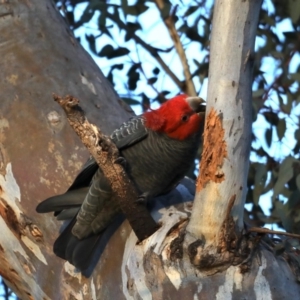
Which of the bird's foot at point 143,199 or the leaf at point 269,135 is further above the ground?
the bird's foot at point 143,199

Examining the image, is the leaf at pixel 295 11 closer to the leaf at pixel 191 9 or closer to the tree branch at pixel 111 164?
the leaf at pixel 191 9

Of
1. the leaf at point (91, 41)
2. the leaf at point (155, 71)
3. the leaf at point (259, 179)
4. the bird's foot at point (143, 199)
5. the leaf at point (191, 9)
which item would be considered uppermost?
the leaf at point (91, 41)

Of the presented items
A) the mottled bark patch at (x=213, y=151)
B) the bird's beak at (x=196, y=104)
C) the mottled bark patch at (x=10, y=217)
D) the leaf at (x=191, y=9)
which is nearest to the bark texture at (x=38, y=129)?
the mottled bark patch at (x=10, y=217)

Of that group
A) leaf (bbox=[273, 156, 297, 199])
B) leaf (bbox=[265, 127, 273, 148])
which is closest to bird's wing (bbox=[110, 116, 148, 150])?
leaf (bbox=[273, 156, 297, 199])

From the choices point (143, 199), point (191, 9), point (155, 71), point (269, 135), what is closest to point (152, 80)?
point (155, 71)

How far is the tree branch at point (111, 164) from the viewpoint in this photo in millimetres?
1645

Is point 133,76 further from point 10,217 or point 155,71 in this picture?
point 10,217

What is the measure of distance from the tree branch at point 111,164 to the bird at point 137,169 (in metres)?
0.15

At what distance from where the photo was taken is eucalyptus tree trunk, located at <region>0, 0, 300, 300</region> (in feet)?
5.24

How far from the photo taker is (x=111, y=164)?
5.63 ft

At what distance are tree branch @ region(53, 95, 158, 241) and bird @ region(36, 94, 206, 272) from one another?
15 centimetres

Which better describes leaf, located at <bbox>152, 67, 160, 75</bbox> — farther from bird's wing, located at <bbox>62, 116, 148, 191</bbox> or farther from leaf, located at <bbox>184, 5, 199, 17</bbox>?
bird's wing, located at <bbox>62, 116, 148, 191</bbox>

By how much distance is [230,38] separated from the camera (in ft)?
5.08

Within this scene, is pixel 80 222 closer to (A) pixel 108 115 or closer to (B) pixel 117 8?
(A) pixel 108 115
